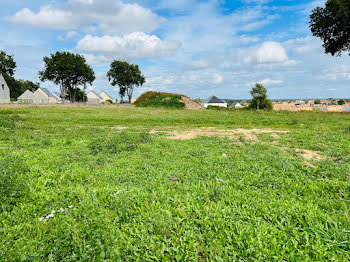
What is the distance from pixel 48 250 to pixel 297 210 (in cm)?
308

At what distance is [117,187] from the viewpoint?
12.1ft

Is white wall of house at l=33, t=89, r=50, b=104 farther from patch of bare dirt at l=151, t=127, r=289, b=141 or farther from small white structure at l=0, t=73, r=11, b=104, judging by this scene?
patch of bare dirt at l=151, t=127, r=289, b=141

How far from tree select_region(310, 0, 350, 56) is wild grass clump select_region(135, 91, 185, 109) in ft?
68.4

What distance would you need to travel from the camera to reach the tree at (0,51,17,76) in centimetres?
5145

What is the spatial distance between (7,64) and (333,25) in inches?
2616

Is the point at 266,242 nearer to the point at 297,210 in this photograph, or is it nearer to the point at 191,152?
the point at 297,210

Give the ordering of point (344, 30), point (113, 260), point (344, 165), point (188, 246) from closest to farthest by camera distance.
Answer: point (113, 260)
point (188, 246)
point (344, 165)
point (344, 30)

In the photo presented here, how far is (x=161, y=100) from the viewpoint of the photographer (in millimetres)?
39062

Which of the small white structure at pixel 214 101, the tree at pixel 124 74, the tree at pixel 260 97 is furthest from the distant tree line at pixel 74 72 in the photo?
the small white structure at pixel 214 101

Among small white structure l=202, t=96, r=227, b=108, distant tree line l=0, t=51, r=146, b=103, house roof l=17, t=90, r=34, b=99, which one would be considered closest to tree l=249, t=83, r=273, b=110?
distant tree line l=0, t=51, r=146, b=103

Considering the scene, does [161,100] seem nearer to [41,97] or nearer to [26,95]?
[26,95]

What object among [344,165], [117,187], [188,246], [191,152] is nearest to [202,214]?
[188,246]

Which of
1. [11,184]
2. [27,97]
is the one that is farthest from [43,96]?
[11,184]

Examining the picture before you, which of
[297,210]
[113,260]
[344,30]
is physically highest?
[344,30]
